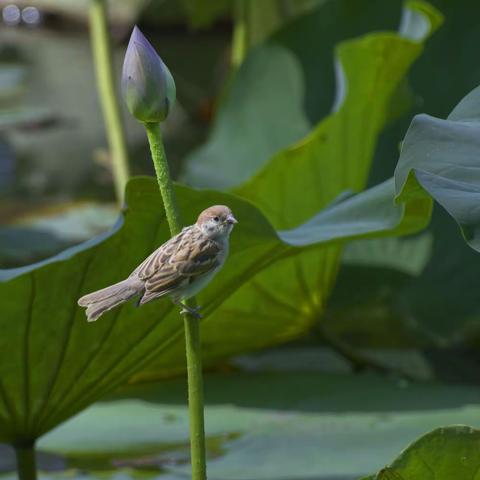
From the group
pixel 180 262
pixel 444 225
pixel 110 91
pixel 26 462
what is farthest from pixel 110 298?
pixel 110 91

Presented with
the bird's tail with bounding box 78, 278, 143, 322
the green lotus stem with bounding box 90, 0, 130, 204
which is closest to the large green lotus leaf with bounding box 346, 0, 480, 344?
the green lotus stem with bounding box 90, 0, 130, 204

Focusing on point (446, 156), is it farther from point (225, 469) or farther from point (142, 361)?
point (225, 469)

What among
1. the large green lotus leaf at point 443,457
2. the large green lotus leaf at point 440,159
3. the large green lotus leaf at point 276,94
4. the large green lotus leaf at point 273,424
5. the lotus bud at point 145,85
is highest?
the lotus bud at point 145,85

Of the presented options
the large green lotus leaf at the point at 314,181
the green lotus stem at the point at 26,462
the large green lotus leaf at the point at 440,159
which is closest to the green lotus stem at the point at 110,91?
the large green lotus leaf at the point at 314,181

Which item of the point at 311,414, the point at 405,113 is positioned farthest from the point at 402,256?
the point at 311,414

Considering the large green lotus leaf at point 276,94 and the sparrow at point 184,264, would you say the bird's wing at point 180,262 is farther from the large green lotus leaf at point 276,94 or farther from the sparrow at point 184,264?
the large green lotus leaf at point 276,94

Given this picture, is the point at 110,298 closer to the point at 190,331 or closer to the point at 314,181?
the point at 190,331
